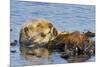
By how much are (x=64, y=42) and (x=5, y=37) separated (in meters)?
0.53

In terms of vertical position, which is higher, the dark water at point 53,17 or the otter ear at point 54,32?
the dark water at point 53,17

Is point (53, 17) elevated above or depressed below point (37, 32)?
above

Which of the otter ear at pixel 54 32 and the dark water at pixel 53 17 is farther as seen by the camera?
the otter ear at pixel 54 32

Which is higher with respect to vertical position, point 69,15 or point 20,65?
point 69,15

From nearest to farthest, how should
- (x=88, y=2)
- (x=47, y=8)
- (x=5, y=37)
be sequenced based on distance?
(x=5, y=37), (x=47, y=8), (x=88, y=2)

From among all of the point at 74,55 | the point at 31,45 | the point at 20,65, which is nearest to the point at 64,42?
the point at 74,55

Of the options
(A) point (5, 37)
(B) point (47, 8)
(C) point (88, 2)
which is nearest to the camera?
(A) point (5, 37)

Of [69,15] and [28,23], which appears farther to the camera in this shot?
[69,15]

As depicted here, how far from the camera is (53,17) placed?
1893 millimetres

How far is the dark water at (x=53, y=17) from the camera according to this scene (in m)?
1.77

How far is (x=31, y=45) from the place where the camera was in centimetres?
182

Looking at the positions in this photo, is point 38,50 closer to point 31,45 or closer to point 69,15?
point 31,45

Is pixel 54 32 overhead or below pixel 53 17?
below

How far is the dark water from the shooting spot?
177 centimetres
